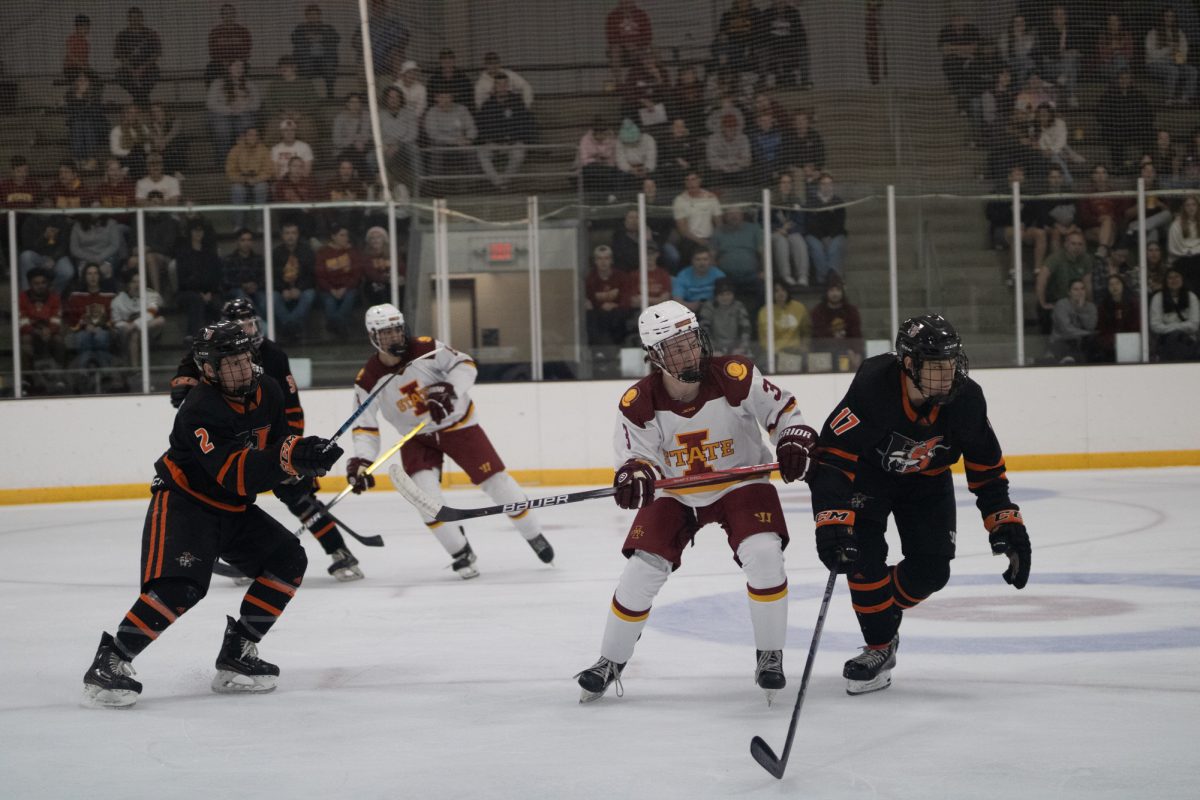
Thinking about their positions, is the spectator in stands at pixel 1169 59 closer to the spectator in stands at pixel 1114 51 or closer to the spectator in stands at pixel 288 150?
the spectator in stands at pixel 1114 51

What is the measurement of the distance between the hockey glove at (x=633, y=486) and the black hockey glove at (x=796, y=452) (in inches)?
13.0

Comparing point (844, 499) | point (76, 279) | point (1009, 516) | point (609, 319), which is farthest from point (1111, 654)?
point (76, 279)

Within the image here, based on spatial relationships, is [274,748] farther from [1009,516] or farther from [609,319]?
[609,319]

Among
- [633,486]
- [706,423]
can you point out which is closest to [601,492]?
[633,486]

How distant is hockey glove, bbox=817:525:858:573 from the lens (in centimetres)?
339

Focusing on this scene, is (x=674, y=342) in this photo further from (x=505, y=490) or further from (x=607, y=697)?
(x=505, y=490)

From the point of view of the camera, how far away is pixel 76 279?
30.4ft

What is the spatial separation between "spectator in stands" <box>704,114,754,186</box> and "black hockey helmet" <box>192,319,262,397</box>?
6.47 metres

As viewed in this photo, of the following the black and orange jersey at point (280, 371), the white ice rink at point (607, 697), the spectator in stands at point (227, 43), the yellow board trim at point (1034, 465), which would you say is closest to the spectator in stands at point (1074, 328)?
the yellow board trim at point (1034, 465)

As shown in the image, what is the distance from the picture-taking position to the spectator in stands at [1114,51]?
10.3 m

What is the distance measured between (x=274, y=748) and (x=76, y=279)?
22.3 feet

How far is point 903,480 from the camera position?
142 inches

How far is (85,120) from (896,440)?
8.31 meters

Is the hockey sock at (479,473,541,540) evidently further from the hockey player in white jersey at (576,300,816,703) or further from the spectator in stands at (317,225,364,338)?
the spectator in stands at (317,225,364,338)
